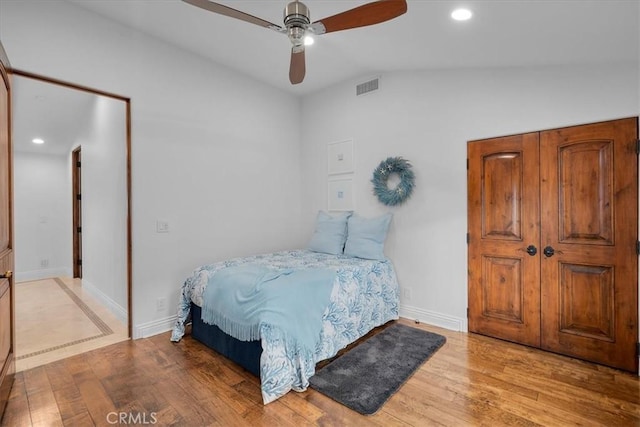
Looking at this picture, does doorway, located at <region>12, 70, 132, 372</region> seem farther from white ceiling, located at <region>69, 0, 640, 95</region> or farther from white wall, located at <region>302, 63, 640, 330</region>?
white wall, located at <region>302, 63, 640, 330</region>

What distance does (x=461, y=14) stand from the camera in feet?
7.23

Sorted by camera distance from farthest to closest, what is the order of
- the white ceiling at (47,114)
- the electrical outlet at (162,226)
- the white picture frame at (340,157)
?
the white picture frame at (340,157)
the white ceiling at (47,114)
the electrical outlet at (162,226)

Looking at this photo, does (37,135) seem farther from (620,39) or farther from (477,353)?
(620,39)

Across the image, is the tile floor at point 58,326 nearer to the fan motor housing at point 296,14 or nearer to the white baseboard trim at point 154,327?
the white baseboard trim at point 154,327

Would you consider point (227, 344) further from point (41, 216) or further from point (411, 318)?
point (41, 216)

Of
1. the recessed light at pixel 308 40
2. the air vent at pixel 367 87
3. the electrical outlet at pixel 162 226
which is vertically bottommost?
the electrical outlet at pixel 162 226

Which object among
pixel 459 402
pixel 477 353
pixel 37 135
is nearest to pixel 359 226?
pixel 477 353

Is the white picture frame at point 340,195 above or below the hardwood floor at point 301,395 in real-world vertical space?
above

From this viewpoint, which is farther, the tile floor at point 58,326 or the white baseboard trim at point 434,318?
the white baseboard trim at point 434,318

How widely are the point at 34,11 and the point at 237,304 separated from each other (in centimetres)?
286

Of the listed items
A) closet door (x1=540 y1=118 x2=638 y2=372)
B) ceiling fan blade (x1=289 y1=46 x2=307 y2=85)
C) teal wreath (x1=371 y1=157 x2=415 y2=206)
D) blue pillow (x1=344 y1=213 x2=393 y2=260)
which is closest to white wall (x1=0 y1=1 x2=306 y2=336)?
blue pillow (x1=344 y1=213 x2=393 y2=260)

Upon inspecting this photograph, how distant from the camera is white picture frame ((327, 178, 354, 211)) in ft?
13.8

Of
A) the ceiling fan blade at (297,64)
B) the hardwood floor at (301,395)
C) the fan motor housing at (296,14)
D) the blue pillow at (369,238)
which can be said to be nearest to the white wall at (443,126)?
the blue pillow at (369,238)

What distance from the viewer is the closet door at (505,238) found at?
286 centimetres
